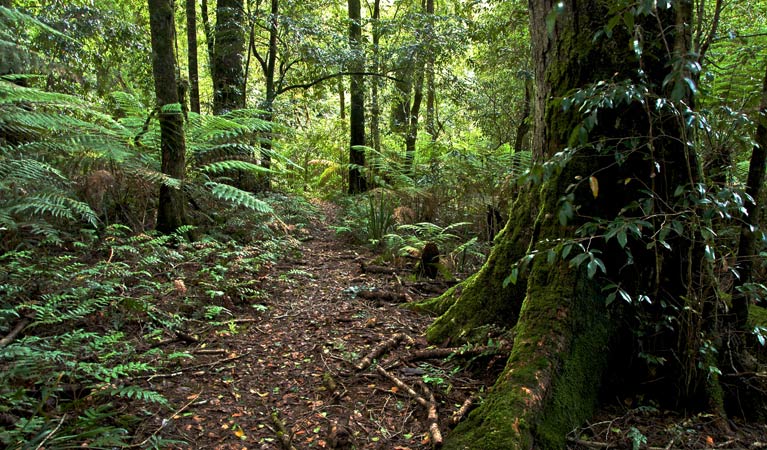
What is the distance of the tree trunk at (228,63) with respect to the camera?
25.7 feet

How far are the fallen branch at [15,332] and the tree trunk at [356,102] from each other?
245 inches

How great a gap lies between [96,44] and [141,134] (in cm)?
296

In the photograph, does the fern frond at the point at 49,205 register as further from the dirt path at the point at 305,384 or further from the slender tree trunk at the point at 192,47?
the slender tree trunk at the point at 192,47

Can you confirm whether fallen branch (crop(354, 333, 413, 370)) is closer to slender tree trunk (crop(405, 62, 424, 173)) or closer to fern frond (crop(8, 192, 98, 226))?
fern frond (crop(8, 192, 98, 226))

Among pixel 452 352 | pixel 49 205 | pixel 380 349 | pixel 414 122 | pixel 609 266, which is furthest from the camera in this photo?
pixel 414 122

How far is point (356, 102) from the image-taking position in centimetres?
1034

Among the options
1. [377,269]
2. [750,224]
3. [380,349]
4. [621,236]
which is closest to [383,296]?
[377,269]

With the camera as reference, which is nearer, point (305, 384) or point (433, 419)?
point (433, 419)

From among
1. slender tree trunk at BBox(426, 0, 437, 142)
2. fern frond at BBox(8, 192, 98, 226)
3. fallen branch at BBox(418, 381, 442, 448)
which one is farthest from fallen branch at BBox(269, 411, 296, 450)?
slender tree trunk at BBox(426, 0, 437, 142)

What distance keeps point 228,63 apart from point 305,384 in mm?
7072

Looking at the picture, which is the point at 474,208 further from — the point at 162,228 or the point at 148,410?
the point at 148,410

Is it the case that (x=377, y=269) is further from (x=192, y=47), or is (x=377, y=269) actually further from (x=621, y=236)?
(x=192, y=47)

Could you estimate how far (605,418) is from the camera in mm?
2191

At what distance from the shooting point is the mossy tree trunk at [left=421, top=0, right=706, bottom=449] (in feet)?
6.48
